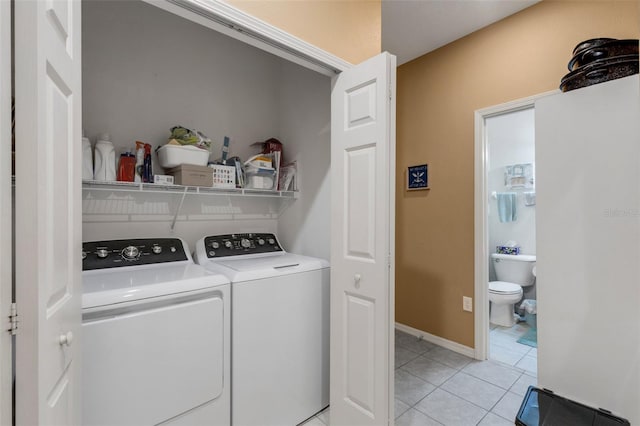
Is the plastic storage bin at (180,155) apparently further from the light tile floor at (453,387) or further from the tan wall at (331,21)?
the light tile floor at (453,387)

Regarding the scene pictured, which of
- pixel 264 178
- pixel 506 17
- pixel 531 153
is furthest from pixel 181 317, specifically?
pixel 531 153

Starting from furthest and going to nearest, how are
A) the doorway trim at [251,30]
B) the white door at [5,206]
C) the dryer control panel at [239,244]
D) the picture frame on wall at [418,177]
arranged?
the picture frame on wall at [418,177]
the dryer control panel at [239,244]
the doorway trim at [251,30]
the white door at [5,206]

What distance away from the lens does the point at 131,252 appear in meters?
1.65

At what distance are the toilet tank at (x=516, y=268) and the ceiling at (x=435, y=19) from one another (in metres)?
2.57

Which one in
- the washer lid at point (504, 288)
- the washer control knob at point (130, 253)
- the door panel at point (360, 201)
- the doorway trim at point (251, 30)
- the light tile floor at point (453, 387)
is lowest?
the light tile floor at point (453, 387)

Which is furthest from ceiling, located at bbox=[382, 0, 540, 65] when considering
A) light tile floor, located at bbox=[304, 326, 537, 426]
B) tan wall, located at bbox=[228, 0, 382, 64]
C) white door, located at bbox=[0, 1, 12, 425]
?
light tile floor, located at bbox=[304, 326, 537, 426]

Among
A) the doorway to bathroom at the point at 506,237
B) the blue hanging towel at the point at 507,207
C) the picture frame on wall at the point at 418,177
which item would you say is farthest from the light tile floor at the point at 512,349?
the picture frame on wall at the point at 418,177

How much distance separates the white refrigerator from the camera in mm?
1444

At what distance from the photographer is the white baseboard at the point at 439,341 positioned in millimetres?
2549

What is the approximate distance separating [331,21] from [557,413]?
2.37 m

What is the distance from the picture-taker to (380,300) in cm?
143

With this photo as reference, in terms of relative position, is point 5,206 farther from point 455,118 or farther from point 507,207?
point 507,207

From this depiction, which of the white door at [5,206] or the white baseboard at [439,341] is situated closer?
the white door at [5,206]

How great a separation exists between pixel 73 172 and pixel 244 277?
2.81ft
